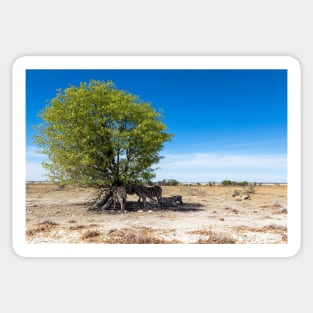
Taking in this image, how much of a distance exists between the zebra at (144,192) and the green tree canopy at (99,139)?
0.82 m

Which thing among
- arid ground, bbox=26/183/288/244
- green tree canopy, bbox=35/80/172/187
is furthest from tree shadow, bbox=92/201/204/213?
green tree canopy, bbox=35/80/172/187

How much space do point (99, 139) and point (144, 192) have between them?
2.60 meters

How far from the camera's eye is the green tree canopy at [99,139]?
489 inches

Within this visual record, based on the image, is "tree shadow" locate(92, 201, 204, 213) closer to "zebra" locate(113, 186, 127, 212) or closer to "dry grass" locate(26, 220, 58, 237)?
"zebra" locate(113, 186, 127, 212)

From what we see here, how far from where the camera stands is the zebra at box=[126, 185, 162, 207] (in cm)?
1394

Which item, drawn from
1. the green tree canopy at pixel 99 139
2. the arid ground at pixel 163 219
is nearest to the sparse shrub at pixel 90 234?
the arid ground at pixel 163 219

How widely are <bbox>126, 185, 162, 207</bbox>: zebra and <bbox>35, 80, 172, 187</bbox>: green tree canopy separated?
2.71 ft

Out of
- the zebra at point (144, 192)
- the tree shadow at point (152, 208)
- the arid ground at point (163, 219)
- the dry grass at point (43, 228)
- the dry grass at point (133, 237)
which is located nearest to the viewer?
the dry grass at point (133, 237)

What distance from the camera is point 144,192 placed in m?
14.0

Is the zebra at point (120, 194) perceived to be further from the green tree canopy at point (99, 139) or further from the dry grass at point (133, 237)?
the dry grass at point (133, 237)

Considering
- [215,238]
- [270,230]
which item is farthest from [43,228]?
[270,230]
